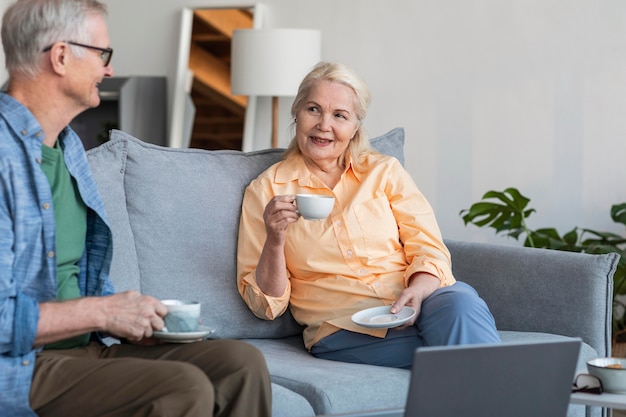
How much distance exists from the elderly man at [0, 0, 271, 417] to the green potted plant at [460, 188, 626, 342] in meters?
1.84

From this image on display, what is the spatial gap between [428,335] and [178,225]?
0.72m

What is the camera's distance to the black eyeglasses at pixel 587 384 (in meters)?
2.05

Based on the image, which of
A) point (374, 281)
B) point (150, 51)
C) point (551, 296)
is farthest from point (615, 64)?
point (150, 51)

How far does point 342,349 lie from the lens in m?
2.53

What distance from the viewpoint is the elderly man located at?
1.75 meters

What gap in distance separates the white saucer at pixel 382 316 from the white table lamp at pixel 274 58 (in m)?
2.18

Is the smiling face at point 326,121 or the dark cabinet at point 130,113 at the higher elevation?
the dark cabinet at point 130,113

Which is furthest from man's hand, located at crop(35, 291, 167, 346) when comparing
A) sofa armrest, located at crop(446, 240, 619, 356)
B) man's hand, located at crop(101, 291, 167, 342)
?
sofa armrest, located at crop(446, 240, 619, 356)

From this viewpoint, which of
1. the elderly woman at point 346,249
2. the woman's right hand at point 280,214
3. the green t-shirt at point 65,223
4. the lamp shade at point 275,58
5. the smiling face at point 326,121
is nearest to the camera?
the green t-shirt at point 65,223

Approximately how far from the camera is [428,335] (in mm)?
2434

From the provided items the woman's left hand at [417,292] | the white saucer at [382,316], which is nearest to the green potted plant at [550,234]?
the woman's left hand at [417,292]

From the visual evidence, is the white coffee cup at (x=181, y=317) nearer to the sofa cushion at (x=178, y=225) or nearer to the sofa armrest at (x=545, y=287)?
the sofa cushion at (x=178, y=225)

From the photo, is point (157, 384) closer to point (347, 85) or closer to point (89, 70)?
point (89, 70)

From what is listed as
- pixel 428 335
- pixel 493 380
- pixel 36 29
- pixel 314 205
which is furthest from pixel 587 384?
pixel 36 29
